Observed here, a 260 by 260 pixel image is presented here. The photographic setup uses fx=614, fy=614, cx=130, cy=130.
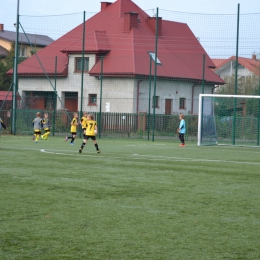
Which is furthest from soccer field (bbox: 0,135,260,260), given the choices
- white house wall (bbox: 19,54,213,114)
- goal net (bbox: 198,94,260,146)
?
white house wall (bbox: 19,54,213,114)

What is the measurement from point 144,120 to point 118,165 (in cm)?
1839

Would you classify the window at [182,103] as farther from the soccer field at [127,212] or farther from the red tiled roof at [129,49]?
the soccer field at [127,212]

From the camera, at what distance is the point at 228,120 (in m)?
30.1

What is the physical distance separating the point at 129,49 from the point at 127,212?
35.8 m

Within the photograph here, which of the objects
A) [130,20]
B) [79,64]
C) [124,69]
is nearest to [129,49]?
[130,20]

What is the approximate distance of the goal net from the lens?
95.9 feet

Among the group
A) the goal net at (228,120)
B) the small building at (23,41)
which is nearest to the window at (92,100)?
the goal net at (228,120)

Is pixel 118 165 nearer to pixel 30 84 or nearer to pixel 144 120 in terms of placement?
pixel 144 120

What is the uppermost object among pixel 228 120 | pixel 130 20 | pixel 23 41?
pixel 23 41

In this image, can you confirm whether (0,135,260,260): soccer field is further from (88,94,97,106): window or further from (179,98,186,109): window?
(88,94,97,106): window

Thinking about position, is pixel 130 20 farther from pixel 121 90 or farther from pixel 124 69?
pixel 121 90

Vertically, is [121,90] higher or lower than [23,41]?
lower

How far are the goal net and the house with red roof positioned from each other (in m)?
7.00

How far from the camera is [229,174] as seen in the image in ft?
47.5
